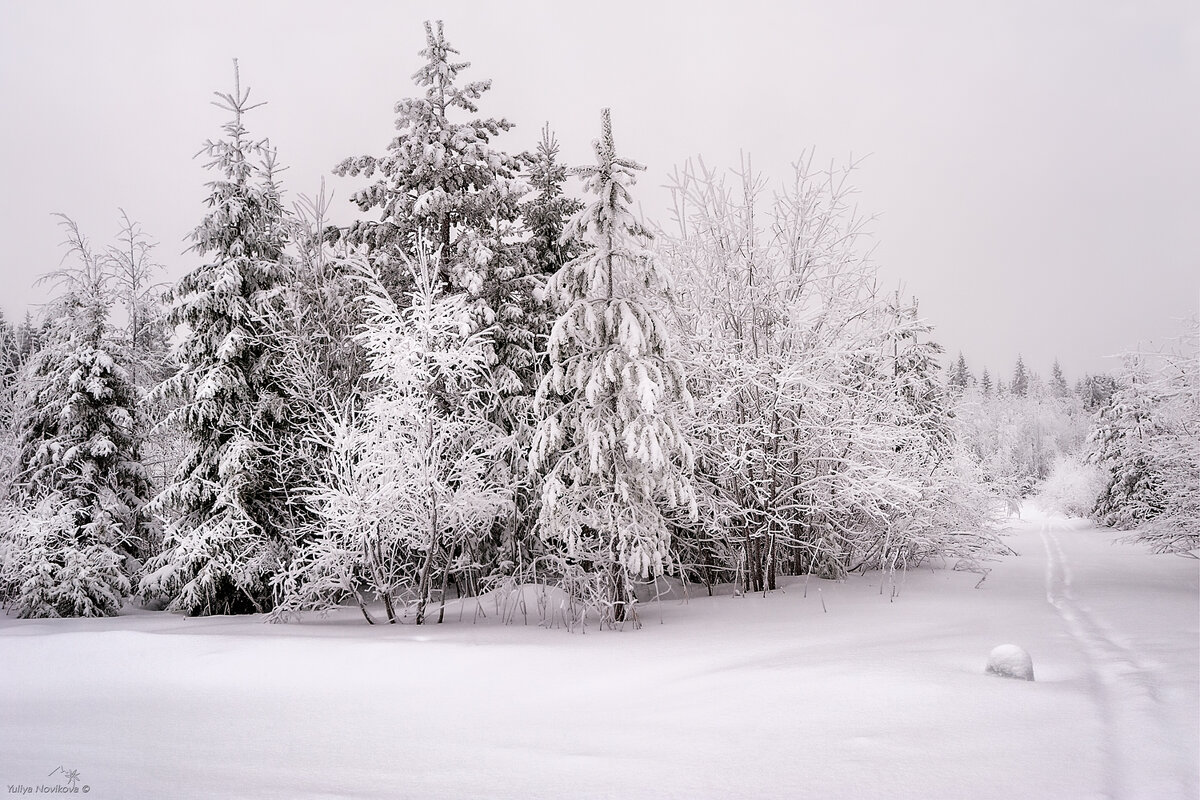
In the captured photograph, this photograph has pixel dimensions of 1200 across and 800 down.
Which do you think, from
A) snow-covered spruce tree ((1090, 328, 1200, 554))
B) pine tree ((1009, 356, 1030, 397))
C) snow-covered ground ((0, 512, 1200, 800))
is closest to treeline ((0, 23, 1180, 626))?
snow-covered ground ((0, 512, 1200, 800))

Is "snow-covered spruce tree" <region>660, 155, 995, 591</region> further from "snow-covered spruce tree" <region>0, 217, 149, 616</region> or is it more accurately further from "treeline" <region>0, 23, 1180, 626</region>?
"snow-covered spruce tree" <region>0, 217, 149, 616</region>

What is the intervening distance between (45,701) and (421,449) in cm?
663

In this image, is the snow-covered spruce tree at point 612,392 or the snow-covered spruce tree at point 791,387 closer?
the snow-covered spruce tree at point 612,392

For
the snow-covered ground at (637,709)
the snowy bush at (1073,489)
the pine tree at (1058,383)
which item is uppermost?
the pine tree at (1058,383)

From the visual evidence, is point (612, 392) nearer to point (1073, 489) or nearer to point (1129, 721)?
point (1129, 721)

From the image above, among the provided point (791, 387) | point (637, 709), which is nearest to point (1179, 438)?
Answer: point (791, 387)

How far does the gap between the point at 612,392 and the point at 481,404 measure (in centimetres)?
628

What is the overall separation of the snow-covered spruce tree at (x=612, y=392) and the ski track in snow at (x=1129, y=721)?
5.93 m

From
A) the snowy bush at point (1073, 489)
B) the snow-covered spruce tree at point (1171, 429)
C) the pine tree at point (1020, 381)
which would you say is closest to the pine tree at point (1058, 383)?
the pine tree at point (1020, 381)

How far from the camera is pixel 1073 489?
53.3 meters

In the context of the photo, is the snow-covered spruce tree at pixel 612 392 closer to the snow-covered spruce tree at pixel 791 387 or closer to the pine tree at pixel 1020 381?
the snow-covered spruce tree at pixel 791 387

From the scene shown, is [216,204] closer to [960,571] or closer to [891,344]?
[891,344]

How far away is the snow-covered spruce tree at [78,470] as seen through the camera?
55.8ft

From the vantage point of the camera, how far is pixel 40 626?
14.6m
